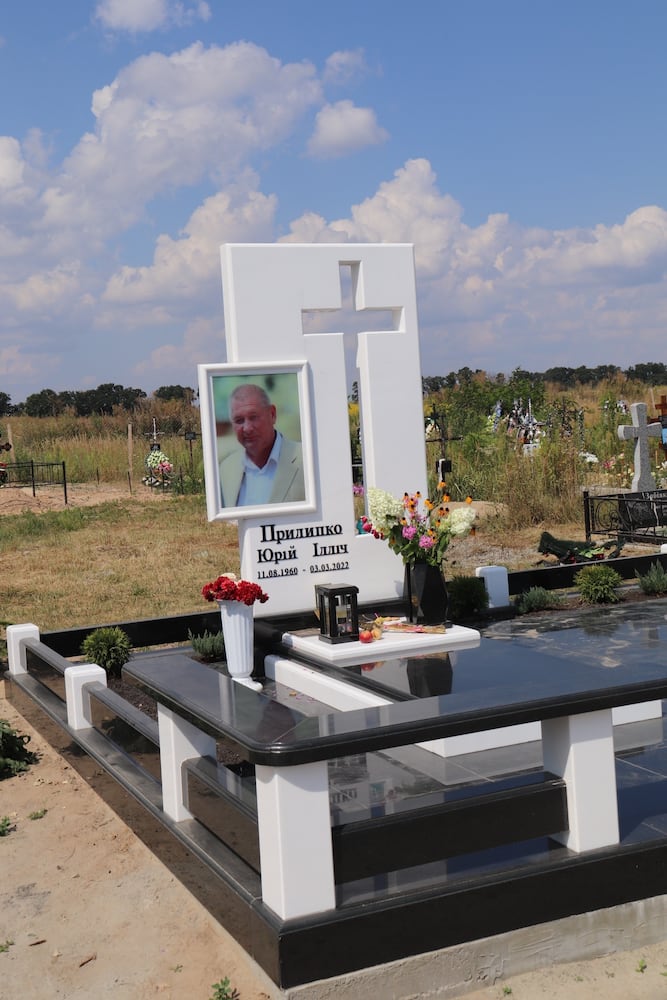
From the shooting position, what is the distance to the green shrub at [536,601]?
991cm

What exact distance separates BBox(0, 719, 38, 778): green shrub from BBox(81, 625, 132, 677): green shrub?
141cm

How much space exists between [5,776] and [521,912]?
4.05m

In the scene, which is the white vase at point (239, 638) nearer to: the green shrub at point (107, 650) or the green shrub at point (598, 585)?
the green shrub at point (107, 650)

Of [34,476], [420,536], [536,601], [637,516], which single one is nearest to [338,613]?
[420,536]

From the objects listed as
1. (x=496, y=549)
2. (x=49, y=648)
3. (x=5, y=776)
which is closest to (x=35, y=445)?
(x=496, y=549)

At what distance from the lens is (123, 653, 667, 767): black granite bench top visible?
3.77m

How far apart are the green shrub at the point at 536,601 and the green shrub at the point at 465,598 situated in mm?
505

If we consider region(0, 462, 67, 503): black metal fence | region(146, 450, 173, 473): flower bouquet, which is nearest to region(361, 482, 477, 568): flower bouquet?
region(146, 450, 173, 473): flower bouquet

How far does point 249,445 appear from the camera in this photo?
8.63 meters

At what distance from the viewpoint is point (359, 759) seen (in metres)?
5.80

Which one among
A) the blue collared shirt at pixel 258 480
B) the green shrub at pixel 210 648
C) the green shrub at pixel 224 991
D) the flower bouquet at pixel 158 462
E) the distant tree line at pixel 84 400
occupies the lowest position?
the green shrub at pixel 224 991

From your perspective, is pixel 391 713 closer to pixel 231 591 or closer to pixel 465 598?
pixel 231 591

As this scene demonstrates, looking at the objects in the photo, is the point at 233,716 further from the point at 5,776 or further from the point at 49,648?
the point at 49,648

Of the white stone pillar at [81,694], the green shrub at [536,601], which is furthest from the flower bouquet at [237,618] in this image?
the green shrub at [536,601]
